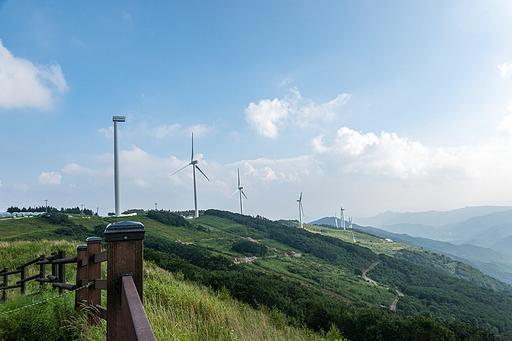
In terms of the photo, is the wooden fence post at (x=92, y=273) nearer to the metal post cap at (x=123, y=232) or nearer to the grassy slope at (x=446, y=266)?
the metal post cap at (x=123, y=232)

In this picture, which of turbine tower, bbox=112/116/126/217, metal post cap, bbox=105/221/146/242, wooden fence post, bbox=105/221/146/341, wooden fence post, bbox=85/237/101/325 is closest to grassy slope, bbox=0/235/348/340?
wooden fence post, bbox=85/237/101/325

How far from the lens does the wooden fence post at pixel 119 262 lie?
221 cm

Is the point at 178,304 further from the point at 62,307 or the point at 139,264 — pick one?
the point at 139,264

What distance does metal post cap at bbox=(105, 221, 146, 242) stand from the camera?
7.20 ft

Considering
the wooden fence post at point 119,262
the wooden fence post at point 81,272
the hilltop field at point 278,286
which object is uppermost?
the wooden fence post at point 119,262

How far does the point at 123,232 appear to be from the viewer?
2.26 m

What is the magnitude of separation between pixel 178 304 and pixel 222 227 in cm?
9677

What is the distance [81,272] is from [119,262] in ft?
10.9

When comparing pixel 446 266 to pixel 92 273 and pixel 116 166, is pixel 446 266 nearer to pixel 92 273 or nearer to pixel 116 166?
pixel 116 166

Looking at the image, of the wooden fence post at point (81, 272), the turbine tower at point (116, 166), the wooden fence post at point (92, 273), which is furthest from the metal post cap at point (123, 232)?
the turbine tower at point (116, 166)

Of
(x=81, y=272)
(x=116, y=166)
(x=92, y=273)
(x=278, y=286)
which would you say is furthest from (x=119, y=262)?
(x=116, y=166)

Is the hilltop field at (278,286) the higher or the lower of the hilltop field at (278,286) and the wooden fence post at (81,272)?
the lower

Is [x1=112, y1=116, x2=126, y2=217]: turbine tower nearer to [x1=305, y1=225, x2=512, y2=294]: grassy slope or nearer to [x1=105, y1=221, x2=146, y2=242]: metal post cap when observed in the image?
[x1=105, y1=221, x2=146, y2=242]: metal post cap

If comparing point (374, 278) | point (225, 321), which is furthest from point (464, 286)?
point (225, 321)
